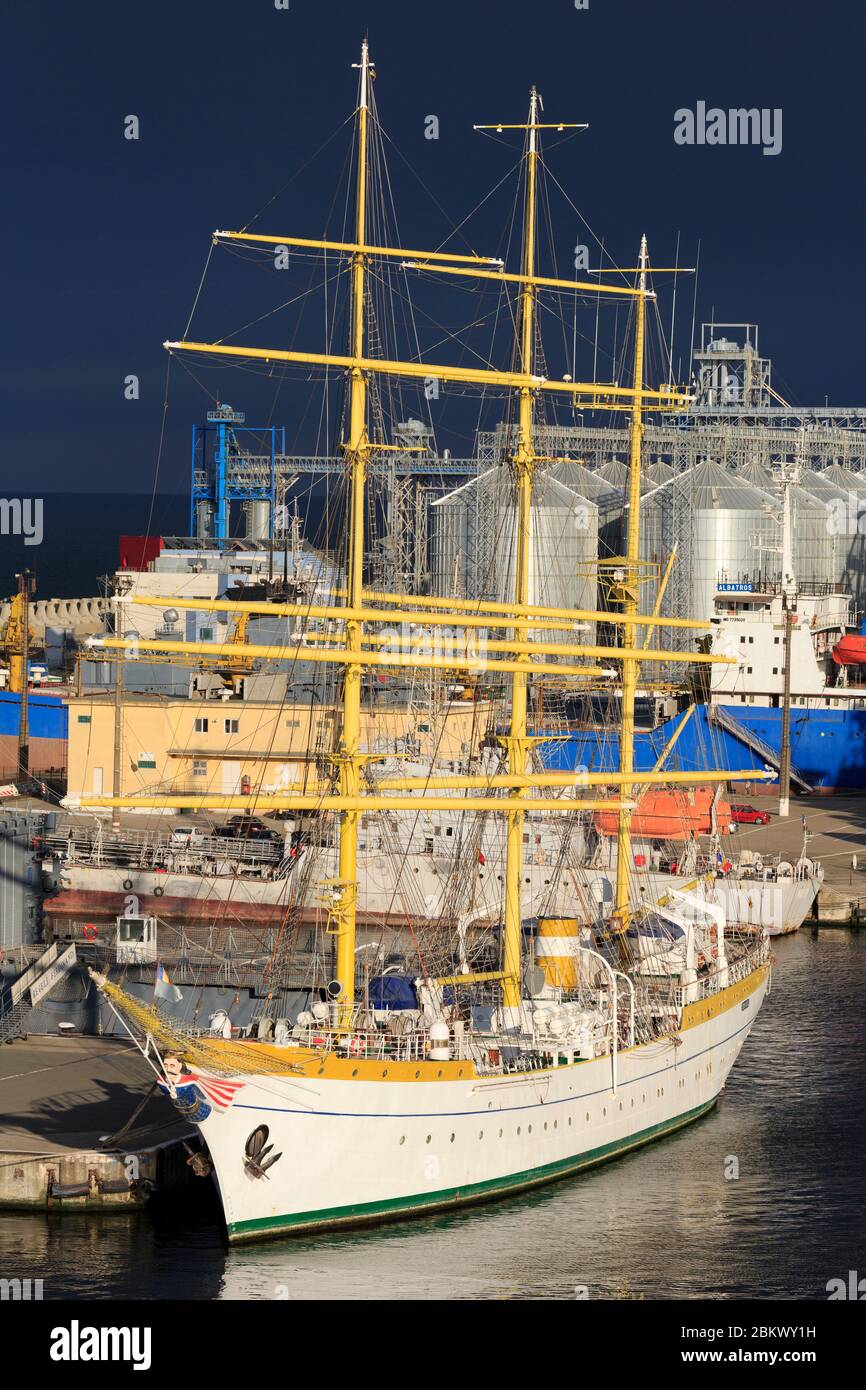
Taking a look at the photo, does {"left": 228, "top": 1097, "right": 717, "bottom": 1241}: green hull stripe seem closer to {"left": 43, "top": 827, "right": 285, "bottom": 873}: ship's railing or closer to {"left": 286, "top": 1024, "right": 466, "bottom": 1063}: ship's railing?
{"left": 286, "top": 1024, "right": 466, "bottom": 1063}: ship's railing

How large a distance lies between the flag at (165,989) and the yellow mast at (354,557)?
3.27m

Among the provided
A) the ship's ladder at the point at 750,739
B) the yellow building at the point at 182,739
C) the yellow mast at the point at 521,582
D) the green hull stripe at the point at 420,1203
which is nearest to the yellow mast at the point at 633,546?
the yellow mast at the point at 521,582

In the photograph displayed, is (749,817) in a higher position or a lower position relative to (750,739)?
lower

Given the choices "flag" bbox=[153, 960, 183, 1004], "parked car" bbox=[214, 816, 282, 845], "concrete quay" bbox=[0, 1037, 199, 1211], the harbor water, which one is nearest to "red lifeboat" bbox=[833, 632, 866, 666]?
"parked car" bbox=[214, 816, 282, 845]

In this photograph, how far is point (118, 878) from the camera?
58.6 metres

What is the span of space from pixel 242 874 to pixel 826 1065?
67.2 ft

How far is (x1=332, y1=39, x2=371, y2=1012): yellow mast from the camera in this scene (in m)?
38.3

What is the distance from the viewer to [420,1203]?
112 feet

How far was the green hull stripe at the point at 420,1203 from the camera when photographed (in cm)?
3238

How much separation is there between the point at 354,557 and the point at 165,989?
9086mm

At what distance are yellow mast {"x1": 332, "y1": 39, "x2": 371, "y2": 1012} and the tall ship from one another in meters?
0.05

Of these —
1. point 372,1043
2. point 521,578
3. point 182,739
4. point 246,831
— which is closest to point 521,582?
point 521,578

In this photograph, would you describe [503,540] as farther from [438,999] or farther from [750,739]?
[438,999]

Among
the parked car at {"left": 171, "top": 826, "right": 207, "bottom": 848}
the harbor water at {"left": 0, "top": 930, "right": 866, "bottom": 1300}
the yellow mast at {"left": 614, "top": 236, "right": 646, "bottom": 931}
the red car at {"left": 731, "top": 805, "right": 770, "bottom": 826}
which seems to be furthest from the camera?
the red car at {"left": 731, "top": 805, "right": 770, "bottom": 826}
